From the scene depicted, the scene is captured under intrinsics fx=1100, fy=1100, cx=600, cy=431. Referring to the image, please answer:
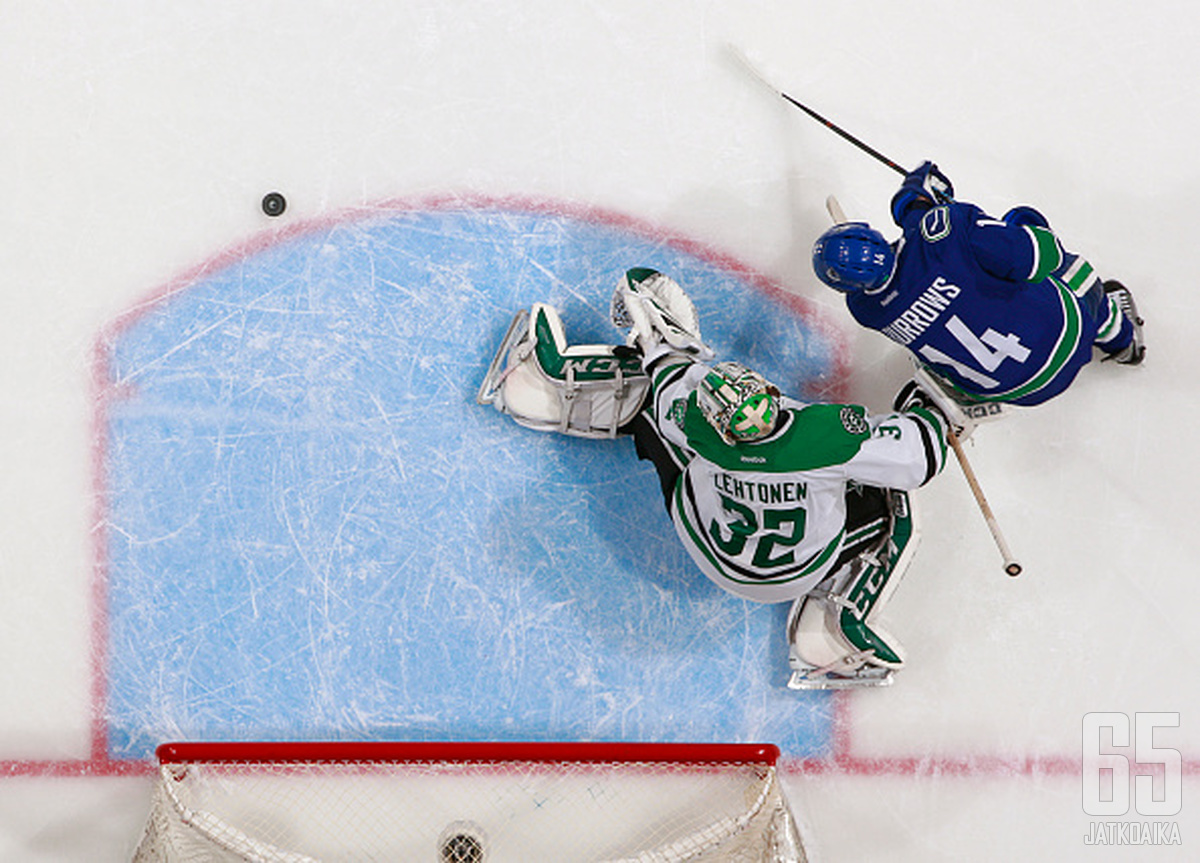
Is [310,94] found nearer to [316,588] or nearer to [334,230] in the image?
[334,230]

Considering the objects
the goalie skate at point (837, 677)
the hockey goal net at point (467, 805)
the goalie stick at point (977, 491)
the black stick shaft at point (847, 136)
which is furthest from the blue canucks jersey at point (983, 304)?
the hockey goal net at point (467, 805)

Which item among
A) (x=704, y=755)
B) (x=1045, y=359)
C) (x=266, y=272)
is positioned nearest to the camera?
(x=1045, y=359)

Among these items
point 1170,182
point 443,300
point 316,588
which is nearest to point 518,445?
point 443,300

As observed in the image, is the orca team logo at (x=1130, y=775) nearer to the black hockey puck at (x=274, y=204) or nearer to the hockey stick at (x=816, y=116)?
the hockey stick at (x=816, y=116)

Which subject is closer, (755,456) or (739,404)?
(739,404)

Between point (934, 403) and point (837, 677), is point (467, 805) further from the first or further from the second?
point (934, 403)

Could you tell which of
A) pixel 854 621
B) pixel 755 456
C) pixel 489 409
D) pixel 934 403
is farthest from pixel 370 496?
pixel 934 403
